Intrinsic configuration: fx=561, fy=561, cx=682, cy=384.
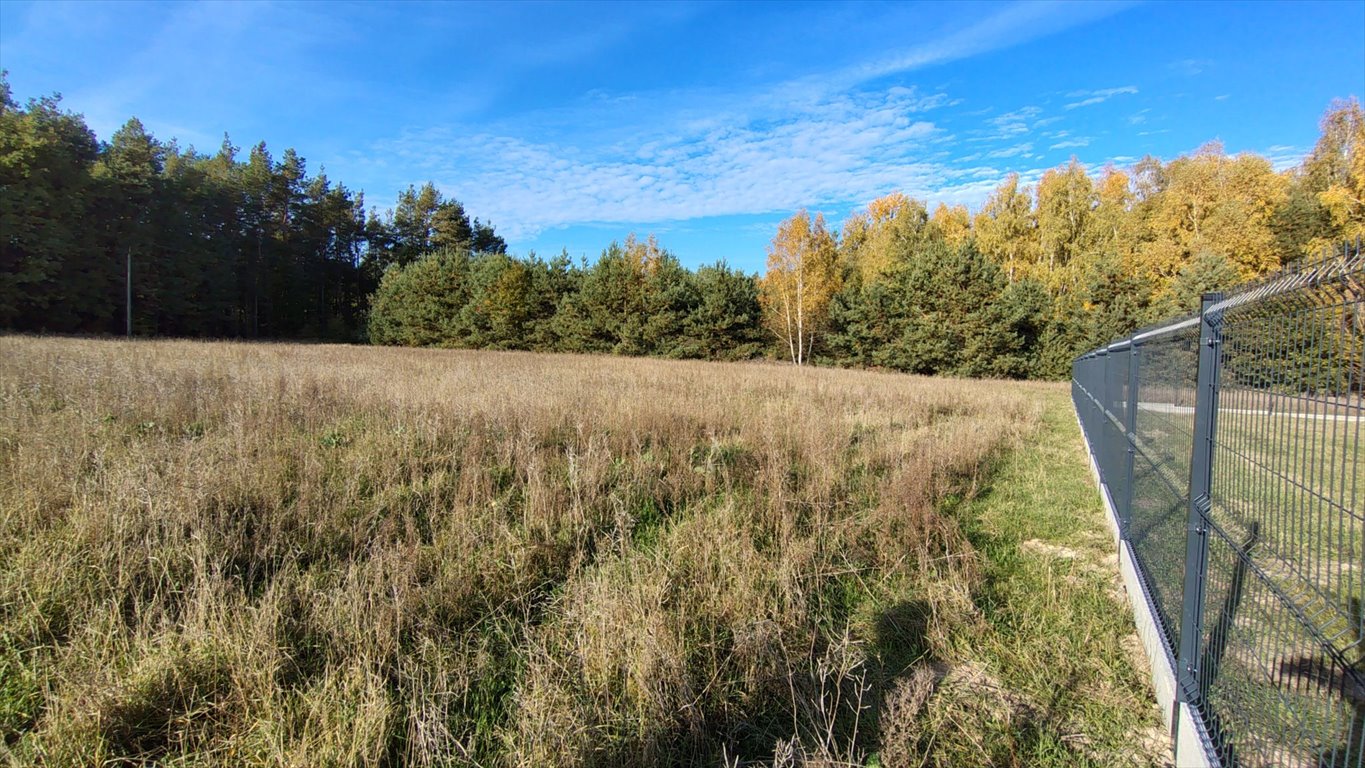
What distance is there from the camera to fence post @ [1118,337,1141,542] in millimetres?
3645

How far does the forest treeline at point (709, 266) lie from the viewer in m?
25.0

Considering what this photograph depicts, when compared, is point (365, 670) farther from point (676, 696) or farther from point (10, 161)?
point (10, 161)

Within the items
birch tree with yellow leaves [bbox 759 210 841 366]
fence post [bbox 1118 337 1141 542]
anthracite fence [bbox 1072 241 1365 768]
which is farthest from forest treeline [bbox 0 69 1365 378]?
anthracite fence [bbox 1072 241 1365 768]

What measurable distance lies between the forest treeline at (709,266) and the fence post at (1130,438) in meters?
20.3

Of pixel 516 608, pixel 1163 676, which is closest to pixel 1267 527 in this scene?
pixel 1163 676

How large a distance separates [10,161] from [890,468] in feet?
141

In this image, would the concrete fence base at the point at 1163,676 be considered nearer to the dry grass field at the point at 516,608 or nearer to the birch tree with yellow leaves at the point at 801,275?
the dry grass field at the point at 516,608

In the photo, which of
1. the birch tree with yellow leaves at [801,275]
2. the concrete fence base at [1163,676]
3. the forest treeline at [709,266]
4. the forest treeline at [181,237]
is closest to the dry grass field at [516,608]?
the concrete fence base at [1163,676]

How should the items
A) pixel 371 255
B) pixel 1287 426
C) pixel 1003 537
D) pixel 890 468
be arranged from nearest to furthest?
pixel 1287 426, pixel 1003 537, pixel 890 468, pixel 371 255

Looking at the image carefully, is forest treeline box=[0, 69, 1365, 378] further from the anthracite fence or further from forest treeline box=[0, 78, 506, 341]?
the anthracite fence

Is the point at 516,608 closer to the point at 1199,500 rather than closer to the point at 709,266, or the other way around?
the point at 1199,500

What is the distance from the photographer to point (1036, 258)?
112ft

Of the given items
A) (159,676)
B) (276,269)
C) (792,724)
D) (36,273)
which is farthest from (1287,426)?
(276,269)

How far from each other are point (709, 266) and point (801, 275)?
546 cm
